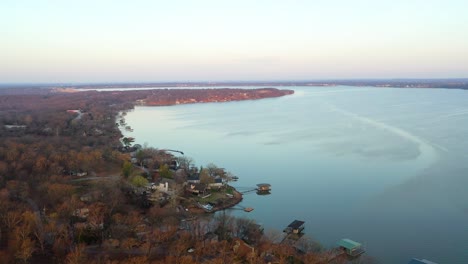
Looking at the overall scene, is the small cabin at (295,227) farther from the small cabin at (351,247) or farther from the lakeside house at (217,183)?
the lakeside house at (217,183)

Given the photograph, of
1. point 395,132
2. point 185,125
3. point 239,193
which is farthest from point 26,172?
point 395,132

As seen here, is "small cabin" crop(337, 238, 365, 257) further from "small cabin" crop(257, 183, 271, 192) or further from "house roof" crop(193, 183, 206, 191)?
"house roof" crop(193, 183, 206, 191)

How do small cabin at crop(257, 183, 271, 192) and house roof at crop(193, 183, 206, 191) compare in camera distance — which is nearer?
house roof at crop(193, 183, 206, 191)

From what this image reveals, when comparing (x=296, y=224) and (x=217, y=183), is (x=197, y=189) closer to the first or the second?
(x=217, y=183)

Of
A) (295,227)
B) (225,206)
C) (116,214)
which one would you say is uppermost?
(116,214)

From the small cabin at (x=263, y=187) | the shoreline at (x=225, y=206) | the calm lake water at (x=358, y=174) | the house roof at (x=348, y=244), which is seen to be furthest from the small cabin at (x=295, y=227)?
→ the small cabin at (x=263, y=187)

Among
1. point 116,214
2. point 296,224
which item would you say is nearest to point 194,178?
point 116,214

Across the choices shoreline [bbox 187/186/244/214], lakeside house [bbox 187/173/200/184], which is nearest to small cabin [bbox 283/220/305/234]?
shoreline [bbox 187/186/244/214]
